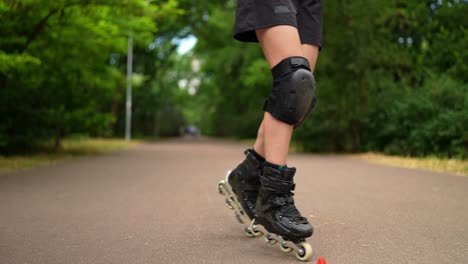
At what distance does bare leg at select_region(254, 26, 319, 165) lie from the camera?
2568 mm

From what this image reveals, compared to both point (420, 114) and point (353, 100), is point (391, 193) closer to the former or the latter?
point (420, 114)

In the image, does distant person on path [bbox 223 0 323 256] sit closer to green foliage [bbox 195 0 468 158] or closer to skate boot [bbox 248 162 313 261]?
skate boot [bbox 248 162 313 261]

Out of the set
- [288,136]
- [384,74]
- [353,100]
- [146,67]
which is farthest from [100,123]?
[146,67]

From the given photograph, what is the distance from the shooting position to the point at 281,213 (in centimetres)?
248

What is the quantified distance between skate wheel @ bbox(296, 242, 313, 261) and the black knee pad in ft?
2.16

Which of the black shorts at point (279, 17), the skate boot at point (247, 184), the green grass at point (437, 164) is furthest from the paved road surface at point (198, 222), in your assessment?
the green grass at point (437, 164)

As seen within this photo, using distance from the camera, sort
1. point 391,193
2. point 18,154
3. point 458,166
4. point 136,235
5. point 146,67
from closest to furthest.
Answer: point 136,235 < point 391,193 < point 458,166 < point 18,154 < point 146,67

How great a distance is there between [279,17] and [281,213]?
1049mm

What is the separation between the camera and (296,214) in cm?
248

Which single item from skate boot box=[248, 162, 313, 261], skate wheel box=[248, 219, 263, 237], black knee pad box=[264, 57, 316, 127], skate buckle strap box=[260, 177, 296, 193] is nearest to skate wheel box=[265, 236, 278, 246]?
skate boot box=[248, 162, 313, 261]

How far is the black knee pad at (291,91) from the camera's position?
2562 millimetres

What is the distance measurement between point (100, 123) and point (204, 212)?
8.03 metres

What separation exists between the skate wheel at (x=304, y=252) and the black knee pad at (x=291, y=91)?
2.16 feet

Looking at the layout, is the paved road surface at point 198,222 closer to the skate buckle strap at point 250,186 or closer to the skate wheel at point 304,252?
the skate wheel at point 304,252
